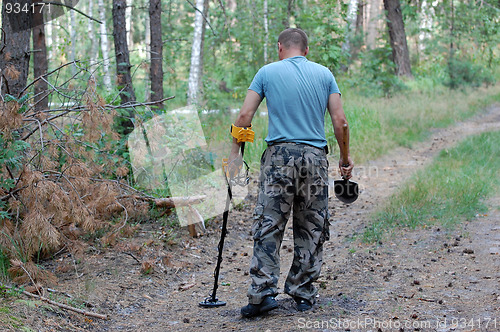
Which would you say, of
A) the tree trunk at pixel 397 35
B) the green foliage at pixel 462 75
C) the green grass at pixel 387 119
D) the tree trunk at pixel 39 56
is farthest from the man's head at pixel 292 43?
the green foliage at pixel 462 75

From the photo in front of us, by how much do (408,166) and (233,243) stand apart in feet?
16.0

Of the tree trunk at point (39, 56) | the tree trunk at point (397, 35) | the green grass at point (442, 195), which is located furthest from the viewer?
the tree trunk at point (397, 35)

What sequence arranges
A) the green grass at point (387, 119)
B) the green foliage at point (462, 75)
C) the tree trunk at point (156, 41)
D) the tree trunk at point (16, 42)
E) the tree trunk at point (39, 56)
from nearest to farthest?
the tree trunk at point (16, 42), the tree trunk at point (39, 56), the tree trunk at point (156, 41), the green grass at point (387, 119), the green foliage at point (462, 75)

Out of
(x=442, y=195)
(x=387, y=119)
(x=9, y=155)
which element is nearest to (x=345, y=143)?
(x=9, y=155)

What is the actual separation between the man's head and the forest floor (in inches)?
82.8

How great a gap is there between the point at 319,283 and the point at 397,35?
16.2 m

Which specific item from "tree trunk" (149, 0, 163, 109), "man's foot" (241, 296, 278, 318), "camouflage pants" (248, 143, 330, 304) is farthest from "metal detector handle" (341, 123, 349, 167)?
"tree trunk" (149, 0, 163, 109)

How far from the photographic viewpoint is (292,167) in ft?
13.1

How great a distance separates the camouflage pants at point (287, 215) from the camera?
400 cm

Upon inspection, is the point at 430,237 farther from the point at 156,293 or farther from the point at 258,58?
the point at 258,58

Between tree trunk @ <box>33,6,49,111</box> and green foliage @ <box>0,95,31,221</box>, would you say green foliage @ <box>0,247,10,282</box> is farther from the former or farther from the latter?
tree trunk @ <box>33,6,49,111</box>

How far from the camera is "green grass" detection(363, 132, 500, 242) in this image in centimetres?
640

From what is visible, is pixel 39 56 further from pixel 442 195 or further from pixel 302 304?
pixel 302 304

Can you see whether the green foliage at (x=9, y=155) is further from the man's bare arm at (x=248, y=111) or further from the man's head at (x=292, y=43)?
the man's head at (x=292, y=43)
